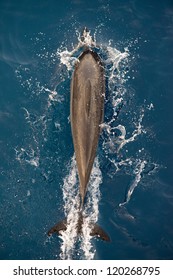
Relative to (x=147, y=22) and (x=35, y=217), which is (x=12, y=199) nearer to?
(x=35, y=217)

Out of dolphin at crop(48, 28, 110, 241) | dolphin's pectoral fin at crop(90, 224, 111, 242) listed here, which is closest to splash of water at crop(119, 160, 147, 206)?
dolphin's pectoral fin at crop(90, 224, 111, 242)

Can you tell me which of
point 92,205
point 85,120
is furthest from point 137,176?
point 85,120

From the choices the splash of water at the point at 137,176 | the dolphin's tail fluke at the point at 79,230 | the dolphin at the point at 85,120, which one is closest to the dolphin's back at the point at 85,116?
the dolphin at the point at 85,120

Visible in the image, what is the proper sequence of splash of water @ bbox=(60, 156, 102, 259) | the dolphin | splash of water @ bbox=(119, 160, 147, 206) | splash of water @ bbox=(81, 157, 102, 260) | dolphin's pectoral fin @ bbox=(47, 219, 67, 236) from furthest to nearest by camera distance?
splash of water @ bbox=(119, 160, 147, 206) < splash of water @ bbox=(81, 157, 102, 260) < splash of water @ bbox=(60, 156, 102, 259) < the dolphin < dolphin's pectoral fin @ bbox=(47, 219, 67, 236)

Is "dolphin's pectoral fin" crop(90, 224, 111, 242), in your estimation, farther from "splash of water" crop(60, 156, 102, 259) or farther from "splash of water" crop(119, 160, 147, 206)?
"splash of water" crop(119, 160, 147, 206)

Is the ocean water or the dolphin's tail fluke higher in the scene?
the ocean water

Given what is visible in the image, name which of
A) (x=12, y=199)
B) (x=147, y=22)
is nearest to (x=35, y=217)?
(x=12, y=199)

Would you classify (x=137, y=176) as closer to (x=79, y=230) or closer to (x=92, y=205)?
(x=92, y=205)
